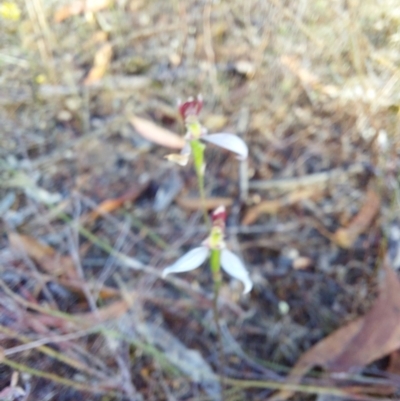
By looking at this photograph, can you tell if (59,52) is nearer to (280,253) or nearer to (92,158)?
(92,158)

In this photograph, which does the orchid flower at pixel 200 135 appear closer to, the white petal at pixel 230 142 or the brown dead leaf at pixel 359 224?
the white petal at pixel 230 142

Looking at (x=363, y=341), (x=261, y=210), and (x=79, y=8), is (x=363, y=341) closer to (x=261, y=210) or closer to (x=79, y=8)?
(x=261, y=210)

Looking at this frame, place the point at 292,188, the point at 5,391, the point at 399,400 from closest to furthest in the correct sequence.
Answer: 1. the point at 5,391
2. the point at 399,400
3. the point at 292,188

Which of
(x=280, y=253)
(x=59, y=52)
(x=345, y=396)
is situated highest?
(x=59, y=52)

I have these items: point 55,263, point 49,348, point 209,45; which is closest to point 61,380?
point 49,348

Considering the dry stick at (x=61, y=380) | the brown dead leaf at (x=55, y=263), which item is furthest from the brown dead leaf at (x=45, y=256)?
the dry stick at (x=61, y=380)

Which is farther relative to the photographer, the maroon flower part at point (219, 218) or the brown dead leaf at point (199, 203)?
the brown dead leaf at point (199, 203)

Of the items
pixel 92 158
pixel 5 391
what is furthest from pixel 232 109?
pixel 5 391
